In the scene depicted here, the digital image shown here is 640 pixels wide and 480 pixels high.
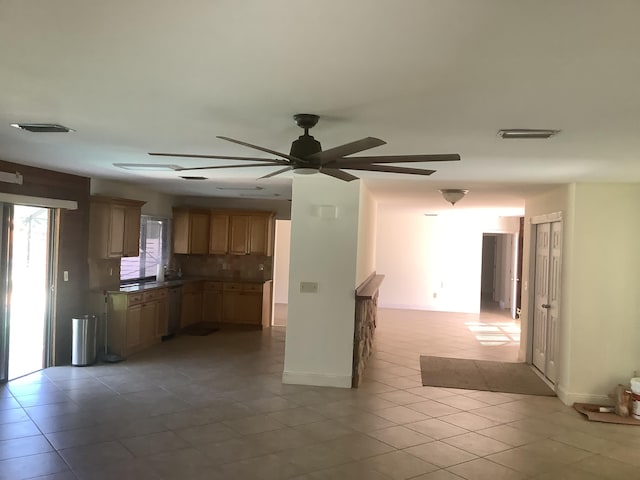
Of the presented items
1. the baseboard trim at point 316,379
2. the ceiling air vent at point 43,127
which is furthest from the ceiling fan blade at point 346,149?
the baseboard trim at point 316,379

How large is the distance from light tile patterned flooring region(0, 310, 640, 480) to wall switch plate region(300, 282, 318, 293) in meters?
1.08

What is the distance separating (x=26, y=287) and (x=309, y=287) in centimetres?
335

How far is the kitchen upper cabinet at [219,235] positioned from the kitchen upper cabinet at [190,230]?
0.36 ft

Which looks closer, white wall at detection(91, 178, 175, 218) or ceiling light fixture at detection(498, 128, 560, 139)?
ceiling light fixture at detection(498, 128, 560, 139)

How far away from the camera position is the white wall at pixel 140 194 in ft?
22.8

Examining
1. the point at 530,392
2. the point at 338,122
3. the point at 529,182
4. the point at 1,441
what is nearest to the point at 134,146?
the point at 338,122

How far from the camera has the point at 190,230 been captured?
930 centimetres

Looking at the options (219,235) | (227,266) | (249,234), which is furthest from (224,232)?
(227,266)

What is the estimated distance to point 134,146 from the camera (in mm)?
4238

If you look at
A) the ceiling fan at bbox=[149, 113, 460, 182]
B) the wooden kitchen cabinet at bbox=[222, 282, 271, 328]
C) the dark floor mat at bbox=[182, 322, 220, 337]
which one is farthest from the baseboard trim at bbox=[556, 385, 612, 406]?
the dark floor mat at bbox=[182, 322, 220, 337]

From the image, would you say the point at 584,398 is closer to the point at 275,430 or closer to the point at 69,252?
the point at 275,430

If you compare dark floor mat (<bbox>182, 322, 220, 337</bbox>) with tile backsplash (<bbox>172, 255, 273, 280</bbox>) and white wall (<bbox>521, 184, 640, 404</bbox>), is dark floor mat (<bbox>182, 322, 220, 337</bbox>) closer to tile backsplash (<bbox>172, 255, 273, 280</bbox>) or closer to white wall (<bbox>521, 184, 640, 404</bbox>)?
tile backsplash (<bbox>172, 255, 273, 280</bbox>)

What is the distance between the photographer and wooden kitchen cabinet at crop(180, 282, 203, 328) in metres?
8.83

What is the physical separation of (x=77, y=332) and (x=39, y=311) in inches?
20.1
